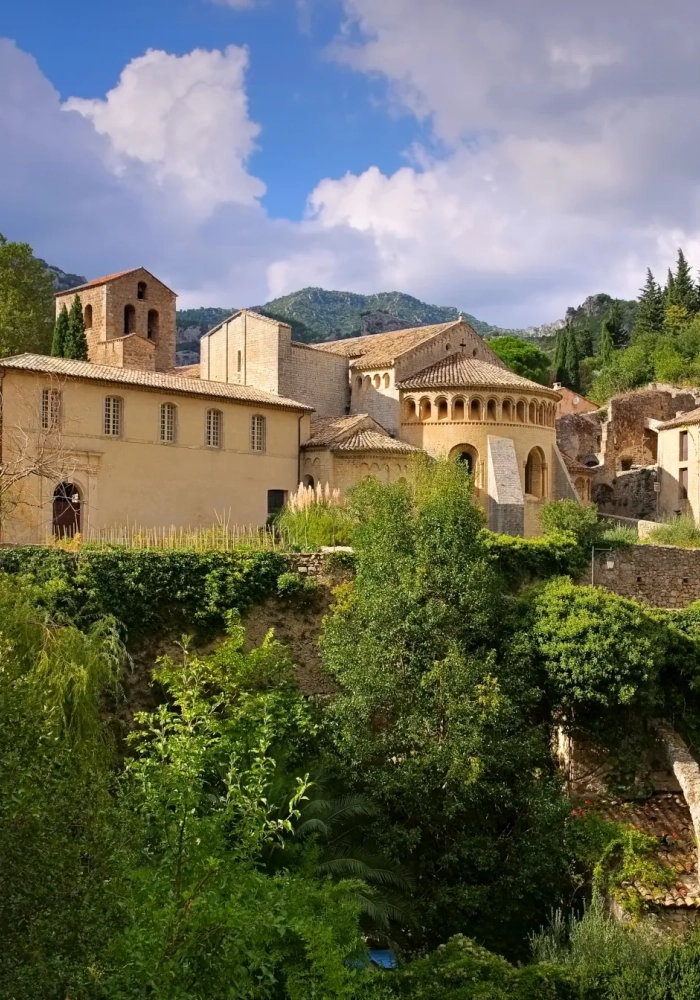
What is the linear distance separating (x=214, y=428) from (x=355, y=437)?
16.9ft

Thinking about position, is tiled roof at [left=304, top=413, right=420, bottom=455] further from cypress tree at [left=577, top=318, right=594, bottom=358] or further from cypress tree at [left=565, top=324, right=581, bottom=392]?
cypress tree at [left=577, top=318, right=594, bottom=358]

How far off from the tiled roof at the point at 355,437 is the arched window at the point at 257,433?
176cm

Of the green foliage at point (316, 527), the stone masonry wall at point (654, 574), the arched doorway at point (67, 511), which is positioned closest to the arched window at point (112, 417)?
the arched doorway at point (67, 511)

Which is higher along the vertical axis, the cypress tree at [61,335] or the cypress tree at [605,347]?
the cypress tree at [605,347]

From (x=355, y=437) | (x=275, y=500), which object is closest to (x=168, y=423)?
(x=275, y=500)

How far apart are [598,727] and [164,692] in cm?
916

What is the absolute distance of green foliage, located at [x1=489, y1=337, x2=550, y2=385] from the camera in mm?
66312

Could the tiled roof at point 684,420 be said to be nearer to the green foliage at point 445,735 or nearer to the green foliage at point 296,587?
the green foliage at point 445,735

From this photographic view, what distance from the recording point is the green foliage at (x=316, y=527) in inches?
910

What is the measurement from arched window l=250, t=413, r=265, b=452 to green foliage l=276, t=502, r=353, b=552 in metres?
6.51

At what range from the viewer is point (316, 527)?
23.6 metres

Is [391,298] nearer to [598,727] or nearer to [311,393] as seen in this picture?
[311,393]

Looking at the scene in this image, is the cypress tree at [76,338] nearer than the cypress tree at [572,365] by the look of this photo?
Yes

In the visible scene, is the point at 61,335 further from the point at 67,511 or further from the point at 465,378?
the point at 465,378
